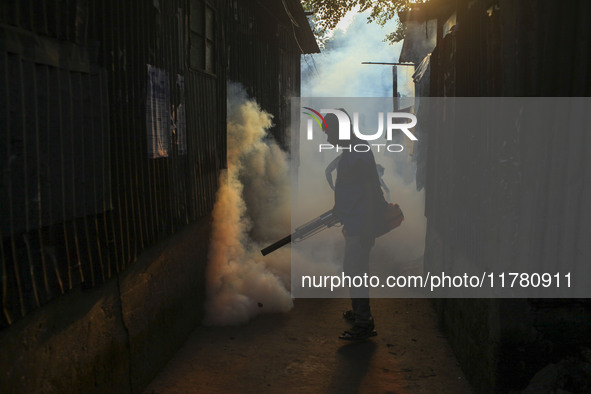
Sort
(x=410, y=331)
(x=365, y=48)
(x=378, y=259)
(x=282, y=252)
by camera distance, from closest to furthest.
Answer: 1. (x=410, y=331)
2. (x=282, y=252)
3. (x=378, y=259)
4. (x=365, y=48)

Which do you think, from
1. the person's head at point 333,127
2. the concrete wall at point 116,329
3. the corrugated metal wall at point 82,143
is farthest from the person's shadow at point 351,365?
the person's head at point 333,127

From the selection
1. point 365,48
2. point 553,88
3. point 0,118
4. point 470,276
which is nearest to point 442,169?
point 470,276

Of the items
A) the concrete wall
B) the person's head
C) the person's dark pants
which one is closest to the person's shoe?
the person's dark pants

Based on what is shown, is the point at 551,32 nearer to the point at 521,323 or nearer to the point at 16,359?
the point at 521,323

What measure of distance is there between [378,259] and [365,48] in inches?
2816

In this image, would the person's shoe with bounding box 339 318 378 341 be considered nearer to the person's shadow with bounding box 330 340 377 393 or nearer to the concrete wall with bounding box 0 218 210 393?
the person's shadow with bounding box 330 340 377 393

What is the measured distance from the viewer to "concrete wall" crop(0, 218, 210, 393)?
10.3 ft

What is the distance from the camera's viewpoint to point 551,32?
397 cm

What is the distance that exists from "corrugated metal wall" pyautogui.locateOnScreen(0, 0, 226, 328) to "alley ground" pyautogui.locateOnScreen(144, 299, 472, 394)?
1.47 m

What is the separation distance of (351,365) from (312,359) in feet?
1.44

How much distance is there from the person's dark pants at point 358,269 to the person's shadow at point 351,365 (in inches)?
13.5

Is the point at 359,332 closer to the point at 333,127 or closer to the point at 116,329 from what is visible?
the point at 333,127

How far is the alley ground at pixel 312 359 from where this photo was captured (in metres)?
5.14

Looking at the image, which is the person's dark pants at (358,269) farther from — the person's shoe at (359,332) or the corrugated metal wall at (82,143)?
the corrugated metal wall at (82,143)
